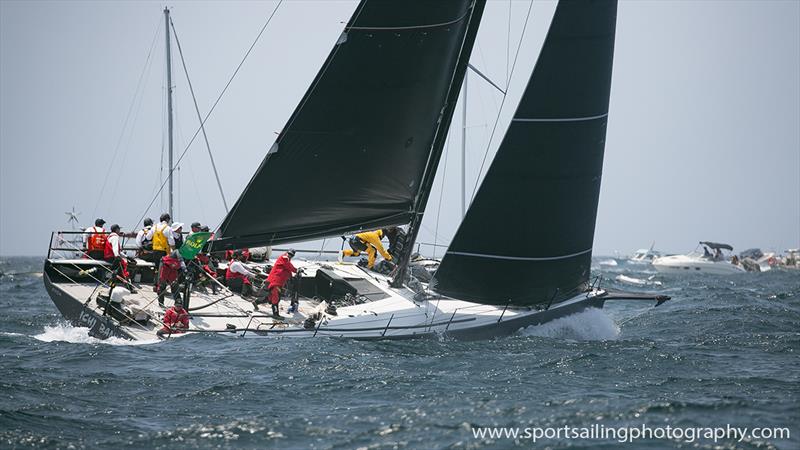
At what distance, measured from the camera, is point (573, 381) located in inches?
493

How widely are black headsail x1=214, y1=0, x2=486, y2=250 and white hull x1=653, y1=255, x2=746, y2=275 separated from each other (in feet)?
179

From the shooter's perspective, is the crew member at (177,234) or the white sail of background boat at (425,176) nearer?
the white sail of background boat at (425,176)

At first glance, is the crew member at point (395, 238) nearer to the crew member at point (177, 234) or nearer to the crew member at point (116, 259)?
the crew member at point (177, 234)

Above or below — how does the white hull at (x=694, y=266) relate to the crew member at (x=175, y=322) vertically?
below

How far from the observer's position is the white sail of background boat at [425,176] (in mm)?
16359

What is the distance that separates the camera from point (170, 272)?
16.6m

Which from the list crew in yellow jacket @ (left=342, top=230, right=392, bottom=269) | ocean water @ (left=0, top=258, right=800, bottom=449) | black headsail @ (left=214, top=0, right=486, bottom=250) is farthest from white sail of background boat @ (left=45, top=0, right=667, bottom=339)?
crew in yellow jacket @ (left=342, top=230, right=392, bottom=269)

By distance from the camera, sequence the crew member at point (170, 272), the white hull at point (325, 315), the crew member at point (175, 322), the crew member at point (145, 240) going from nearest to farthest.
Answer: the crew member at point (175, 322) < the white hull at point (325, 315) < the crew member at point (170, 272) < the crew member at point (145, 240)

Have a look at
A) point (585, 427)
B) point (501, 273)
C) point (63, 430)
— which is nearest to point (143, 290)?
point (501, 273)

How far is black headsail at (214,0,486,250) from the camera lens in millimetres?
16359

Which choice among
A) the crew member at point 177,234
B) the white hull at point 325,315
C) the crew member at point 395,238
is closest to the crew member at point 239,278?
the white hull at point 325,315

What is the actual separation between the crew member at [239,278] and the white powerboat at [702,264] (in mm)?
55041

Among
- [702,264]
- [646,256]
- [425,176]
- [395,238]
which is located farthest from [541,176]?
[646,256]

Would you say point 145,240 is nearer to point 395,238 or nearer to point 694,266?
point 395,238
